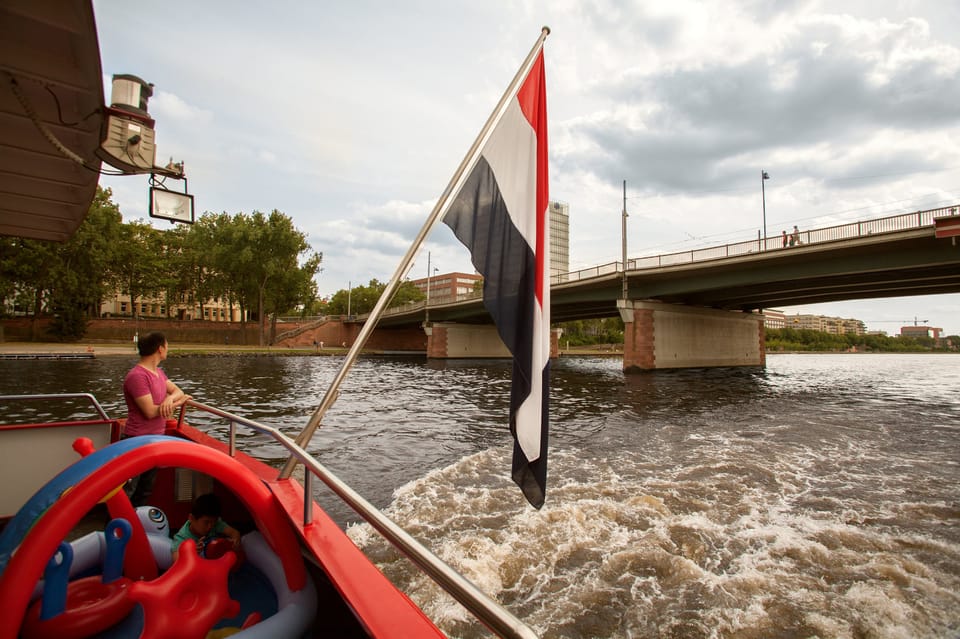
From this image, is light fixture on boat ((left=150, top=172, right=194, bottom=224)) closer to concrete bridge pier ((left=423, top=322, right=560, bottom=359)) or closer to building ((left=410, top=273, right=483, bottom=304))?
concrete bridge pier ((left=423, top=322, right=560, bottom=359))

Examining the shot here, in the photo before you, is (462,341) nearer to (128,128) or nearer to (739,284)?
(739,284)

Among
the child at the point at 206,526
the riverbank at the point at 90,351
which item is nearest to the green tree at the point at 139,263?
the riverbank at the point at 90,351

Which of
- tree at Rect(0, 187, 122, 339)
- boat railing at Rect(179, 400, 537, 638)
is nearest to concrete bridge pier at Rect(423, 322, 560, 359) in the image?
tree at Rect(0, 187, 122, 339)

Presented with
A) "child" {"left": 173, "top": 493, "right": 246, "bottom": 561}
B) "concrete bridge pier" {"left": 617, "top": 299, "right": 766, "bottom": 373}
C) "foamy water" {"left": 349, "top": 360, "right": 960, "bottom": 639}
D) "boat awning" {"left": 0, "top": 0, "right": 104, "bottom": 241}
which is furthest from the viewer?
"concrete bridge pier" {"left": 617, "top": 299, "right": 766, "bottom": 373}

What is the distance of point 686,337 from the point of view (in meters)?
38.3

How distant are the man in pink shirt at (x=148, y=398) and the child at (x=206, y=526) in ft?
4.14

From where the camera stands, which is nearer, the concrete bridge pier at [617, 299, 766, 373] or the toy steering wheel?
the toy steering wheel

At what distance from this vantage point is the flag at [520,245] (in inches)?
126

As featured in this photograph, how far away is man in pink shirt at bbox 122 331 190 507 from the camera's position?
4.02 metres

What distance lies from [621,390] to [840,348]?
4835 inches

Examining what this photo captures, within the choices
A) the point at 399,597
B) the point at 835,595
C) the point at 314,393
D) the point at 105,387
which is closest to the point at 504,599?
the point at 399,597

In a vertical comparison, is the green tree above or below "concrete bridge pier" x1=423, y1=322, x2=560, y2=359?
above

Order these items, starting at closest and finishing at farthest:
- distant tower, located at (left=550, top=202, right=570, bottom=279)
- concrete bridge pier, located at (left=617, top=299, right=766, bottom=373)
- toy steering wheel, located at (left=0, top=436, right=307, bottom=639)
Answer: toy steering wheel, located at (left=0, top=436, right=307, bottom=639) < concrete bridge pier, located at (left=617, top=299, right=766, bottom=373) < distant tower, located at (left=550, top=202, right=570, bottom=279)

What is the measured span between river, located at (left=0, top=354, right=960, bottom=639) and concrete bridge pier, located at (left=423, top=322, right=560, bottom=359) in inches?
1613
